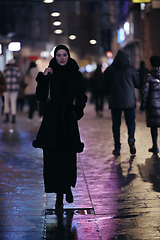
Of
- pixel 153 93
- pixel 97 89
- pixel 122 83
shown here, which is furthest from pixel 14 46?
pixel 153 93

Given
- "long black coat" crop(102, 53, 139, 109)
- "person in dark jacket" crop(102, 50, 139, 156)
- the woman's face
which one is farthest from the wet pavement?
the woman's face

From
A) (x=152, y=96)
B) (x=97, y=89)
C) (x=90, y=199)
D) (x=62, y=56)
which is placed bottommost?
(x=90, y=199)

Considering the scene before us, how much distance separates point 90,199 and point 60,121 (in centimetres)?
106

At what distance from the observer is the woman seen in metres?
5.72

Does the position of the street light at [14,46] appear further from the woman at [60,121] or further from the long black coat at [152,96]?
the woman at [60,121]

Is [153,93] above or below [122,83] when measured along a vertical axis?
below

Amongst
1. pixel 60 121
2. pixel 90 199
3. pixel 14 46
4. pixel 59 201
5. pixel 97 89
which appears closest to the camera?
pixel 60 121

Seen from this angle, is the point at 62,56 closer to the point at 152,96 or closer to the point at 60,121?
the point at 60,121

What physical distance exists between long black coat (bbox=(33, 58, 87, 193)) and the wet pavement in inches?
14.4

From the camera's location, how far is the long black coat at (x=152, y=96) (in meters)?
9.30

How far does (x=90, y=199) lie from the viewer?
6.18 m

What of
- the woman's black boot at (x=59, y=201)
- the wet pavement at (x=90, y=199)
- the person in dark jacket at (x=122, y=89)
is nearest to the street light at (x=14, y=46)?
the wet pavement at (x=90, y=199)

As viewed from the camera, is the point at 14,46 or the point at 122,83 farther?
the point at 14,46

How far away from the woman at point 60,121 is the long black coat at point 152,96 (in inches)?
144
